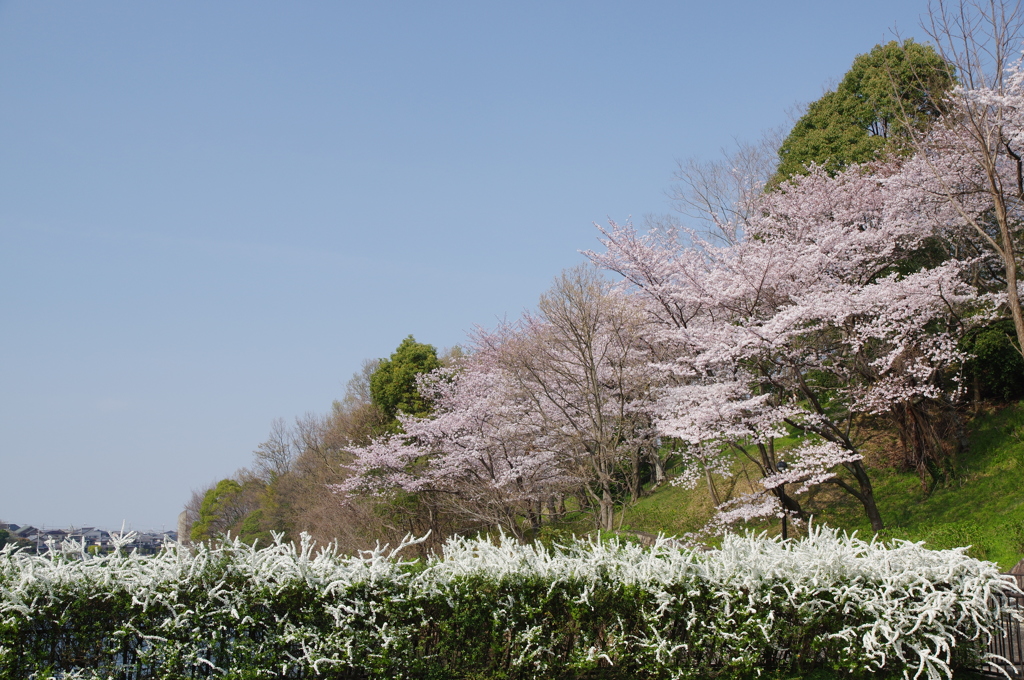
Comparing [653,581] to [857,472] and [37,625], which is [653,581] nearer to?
[37,625]

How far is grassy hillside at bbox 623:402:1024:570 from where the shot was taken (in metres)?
10.3

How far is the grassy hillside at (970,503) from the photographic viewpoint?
33.8ft

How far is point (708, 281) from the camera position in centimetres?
1399

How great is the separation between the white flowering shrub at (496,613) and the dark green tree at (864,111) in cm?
1587

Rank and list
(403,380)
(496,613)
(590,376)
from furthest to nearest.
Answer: (403,380)
(590,376)
(496,613)

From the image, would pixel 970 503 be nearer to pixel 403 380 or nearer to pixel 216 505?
pixel 403 380

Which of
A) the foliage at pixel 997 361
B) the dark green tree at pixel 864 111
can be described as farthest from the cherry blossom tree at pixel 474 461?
the dark green tree at pixel 864 111

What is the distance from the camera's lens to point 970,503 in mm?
11602

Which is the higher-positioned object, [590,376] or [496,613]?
[590,376]

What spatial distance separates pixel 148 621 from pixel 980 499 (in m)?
12.2

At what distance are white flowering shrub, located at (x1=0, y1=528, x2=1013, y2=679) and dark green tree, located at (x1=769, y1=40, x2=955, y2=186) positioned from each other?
15872 mm

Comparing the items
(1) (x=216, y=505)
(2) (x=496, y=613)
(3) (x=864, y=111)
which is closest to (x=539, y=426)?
(2) (x=496, y=613)

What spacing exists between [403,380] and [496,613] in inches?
706

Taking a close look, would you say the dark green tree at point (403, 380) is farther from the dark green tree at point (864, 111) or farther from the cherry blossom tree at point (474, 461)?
the dark green tree at point (864, 111)
